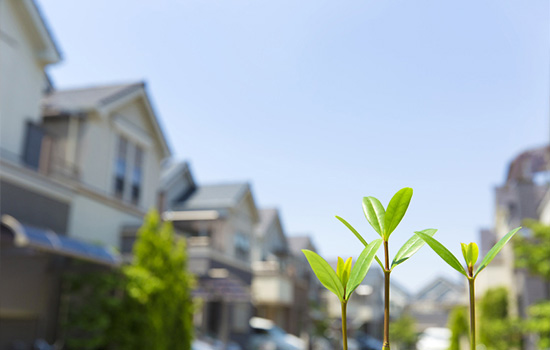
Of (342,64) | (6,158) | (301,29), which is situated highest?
(6,158)

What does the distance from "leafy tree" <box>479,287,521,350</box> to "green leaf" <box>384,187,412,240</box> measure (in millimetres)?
19939

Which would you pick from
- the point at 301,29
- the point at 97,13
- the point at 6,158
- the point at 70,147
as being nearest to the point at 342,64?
the point at 301,29

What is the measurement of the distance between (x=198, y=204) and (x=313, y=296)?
16.5 meters

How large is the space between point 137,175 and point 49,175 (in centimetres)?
439

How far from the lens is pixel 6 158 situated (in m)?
10.9

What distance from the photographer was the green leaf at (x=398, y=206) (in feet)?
4.40

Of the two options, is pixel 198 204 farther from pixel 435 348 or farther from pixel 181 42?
pixel 435 348

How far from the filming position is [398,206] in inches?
52.9

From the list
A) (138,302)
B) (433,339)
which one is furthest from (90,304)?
(433,339)

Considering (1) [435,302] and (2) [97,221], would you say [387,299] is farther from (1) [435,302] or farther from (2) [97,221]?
(1) [435,302]

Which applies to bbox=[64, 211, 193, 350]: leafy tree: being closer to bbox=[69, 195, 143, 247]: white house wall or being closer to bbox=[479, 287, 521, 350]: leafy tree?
bbox=[69, 195, 143, 247]: white house wall

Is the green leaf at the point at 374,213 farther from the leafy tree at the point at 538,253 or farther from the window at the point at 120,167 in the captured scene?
the window at the point at 120,167

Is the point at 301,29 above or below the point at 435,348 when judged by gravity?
above

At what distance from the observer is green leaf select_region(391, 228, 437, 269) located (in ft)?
4.36
